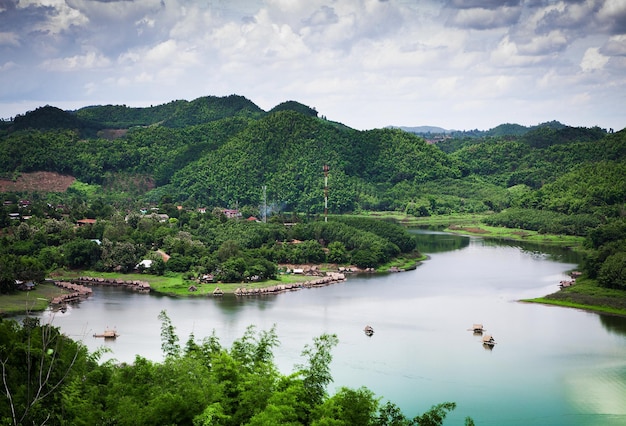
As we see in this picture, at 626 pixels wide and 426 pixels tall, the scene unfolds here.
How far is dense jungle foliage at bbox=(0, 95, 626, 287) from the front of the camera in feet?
259

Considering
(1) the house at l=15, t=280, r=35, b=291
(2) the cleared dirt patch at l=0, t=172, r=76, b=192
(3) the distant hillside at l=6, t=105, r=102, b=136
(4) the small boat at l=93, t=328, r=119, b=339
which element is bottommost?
(4) the small boat at l=93, t=328, r=119, b=339

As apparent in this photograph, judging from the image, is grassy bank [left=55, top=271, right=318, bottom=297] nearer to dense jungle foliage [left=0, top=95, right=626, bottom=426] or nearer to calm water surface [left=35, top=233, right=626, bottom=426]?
dense jungle foliage [left=0, top=95, right=626, bottom=426]

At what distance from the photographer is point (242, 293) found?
4269 cm

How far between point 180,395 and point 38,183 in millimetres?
75501

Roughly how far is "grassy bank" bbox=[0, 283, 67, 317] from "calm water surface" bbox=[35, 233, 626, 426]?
1510 mm

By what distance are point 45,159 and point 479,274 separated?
57034 millimetres

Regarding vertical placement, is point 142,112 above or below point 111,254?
above

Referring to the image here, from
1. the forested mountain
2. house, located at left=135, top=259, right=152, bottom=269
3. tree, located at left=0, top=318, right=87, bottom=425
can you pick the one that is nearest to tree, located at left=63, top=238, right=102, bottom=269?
house, located at left=135, top=259, right=152, bottom=269

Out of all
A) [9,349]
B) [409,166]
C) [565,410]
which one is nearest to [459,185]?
[409,166]

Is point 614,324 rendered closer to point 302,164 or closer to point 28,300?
point 28,300

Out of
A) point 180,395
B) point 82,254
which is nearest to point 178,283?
point 82,254

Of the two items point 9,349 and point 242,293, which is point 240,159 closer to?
point 242,293

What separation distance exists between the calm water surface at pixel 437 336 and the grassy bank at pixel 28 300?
4.95 ft

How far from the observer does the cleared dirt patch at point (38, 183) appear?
83688 millimetres
